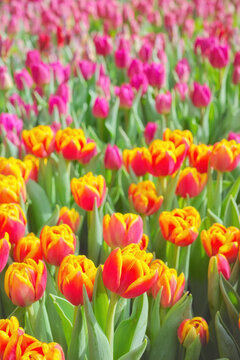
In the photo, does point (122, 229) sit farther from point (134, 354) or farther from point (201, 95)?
point (201, 95)

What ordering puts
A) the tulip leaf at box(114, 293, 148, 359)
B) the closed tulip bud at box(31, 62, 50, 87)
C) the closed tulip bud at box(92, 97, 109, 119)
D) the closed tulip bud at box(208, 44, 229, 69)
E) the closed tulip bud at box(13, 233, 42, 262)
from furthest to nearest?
the closed tulip bud at box(208, 44, 229, 69), the closed tulip bud at box(31, 62, 50, 87), the closed tulip bud at box(92, 97, 109, 119), the closed tulip bud at box(13, 233, 42, 262), the tulip leaf at box(114, 293, 148, 359)

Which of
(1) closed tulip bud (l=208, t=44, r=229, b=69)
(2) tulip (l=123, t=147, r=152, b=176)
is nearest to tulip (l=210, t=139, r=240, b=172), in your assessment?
(2) tulip (l=123, t=147, r=152, b=176)

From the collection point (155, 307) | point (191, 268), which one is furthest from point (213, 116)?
point (155, 307)

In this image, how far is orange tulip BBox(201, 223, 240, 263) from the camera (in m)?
1.12

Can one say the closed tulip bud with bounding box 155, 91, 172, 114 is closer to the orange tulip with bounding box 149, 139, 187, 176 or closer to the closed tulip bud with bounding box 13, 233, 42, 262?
the orange tulip with bounding box 149, 139, 187, 176

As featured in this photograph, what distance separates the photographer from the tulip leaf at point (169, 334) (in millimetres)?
1026

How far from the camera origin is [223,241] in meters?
1.13

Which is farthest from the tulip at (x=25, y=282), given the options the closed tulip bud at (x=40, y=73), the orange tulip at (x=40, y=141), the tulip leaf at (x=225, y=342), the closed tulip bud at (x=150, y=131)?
the closed tulip bud at (x=40, y=73)

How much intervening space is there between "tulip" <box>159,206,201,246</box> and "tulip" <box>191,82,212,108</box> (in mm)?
994

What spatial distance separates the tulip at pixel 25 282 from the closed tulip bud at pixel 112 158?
686 millimetres

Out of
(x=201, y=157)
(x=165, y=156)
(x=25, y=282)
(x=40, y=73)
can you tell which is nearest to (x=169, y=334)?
(x=25, y=282)

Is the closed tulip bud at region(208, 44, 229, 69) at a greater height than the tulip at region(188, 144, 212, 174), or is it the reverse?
the closed tulip bud at region(208, 44, 229, 69)

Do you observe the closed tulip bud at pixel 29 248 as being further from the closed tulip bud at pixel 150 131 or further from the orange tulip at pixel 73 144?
the closed tulip bud at pixel 150 131

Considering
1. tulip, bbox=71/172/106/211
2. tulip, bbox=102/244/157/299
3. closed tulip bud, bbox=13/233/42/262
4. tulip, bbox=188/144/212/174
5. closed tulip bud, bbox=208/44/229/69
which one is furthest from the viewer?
closed tulip bud, bbox=208/44/229/69
